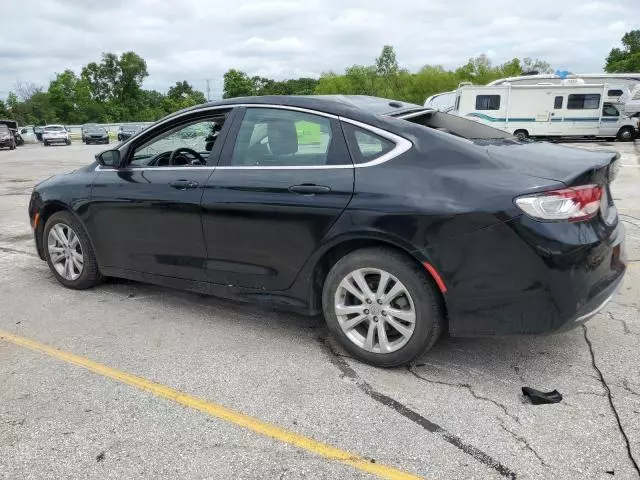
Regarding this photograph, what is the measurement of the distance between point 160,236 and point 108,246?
0.66 metres

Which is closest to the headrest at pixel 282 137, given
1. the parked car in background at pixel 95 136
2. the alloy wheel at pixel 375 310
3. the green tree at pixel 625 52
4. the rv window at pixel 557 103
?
the alloy wheel at pixel 375 310

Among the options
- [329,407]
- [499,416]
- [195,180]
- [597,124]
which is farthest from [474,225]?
[597,124]

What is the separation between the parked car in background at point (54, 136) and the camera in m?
39.7

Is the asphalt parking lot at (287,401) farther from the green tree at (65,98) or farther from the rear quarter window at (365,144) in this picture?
the green tree at (65,98)

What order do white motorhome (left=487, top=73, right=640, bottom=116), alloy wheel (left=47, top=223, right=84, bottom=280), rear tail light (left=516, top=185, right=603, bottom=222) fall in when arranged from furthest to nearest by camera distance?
white motorhome (left=487, top=73, right=640, bottom=116)
alloy wheel (left=47, top=223, right=84, bottom=280)
rear tail light (left=516, top=185, right=603, bottom=222)

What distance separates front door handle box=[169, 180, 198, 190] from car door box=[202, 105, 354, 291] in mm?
152

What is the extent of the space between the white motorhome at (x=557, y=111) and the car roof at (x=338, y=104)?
2230cm

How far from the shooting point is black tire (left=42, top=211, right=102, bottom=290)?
4750 millimetres

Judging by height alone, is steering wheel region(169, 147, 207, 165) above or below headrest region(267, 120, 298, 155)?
below

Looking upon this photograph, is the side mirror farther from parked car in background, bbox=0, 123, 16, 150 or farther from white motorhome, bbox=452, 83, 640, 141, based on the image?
parked car in background, bbox=0, 123, 16, 150

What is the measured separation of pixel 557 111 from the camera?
25.1 meters

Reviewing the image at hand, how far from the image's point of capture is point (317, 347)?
3.73 m

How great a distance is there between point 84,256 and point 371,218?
9.19ft

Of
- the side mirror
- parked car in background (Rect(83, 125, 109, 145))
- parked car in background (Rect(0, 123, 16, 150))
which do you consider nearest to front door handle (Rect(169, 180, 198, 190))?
the side mirror
